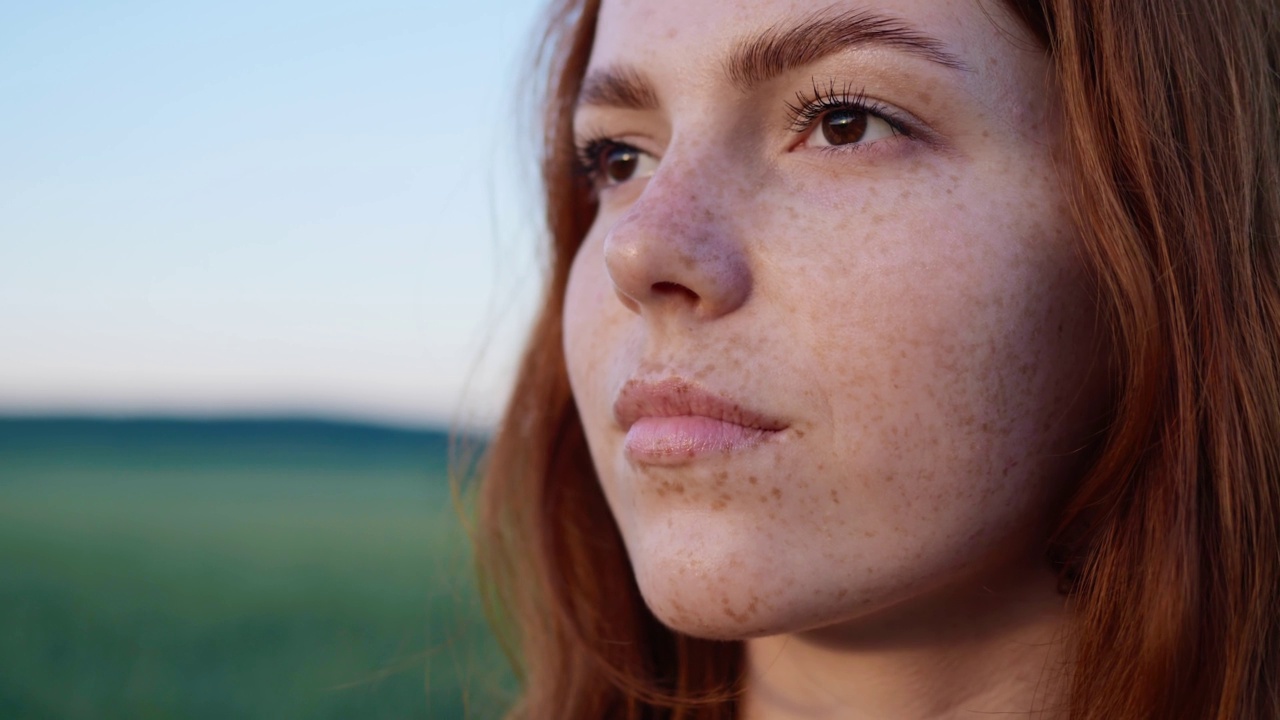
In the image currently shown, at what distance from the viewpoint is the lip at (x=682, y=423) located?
1.36 meters

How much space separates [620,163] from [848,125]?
0.58 meters

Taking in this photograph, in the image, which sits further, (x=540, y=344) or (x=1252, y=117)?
(x=540, y=344)

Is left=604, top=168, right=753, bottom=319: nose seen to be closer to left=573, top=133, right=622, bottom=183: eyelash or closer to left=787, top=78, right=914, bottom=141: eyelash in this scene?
left=787, top=78, right=914, bottom=141: eyelash

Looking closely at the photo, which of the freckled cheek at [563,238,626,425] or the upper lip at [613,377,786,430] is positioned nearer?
the upper lip at [613,377,786,430]

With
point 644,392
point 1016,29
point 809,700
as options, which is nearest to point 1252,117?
point 1016,29

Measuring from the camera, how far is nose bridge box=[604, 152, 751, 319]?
A: 1364 mm

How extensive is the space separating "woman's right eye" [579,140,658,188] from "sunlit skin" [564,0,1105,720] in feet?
1.16

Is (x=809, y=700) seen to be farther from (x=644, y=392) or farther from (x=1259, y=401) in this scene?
(x=1259, y=401)

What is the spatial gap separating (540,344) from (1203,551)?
138 cm

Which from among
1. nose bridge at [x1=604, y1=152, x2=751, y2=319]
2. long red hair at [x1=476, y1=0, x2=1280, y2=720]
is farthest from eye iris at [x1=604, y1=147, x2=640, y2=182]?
long red hair at [x1=476, y1=0, x2=1280, y2=720]

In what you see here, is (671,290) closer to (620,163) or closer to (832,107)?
(832,107)

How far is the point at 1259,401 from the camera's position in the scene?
1.41 m

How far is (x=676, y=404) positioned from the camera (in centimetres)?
142

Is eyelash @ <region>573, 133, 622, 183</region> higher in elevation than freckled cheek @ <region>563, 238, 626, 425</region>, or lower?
higher
